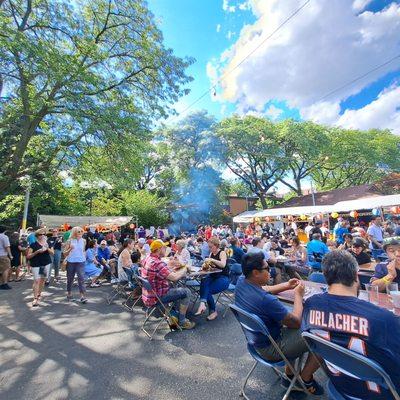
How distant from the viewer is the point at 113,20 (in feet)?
33.2

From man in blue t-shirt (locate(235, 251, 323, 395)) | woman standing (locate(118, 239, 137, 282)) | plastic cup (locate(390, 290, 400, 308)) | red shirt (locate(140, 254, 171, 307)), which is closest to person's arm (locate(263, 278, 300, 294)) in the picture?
man in blue t-shirt (locate(235, 251, 323, 395))

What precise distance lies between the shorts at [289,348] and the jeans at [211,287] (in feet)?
8.44

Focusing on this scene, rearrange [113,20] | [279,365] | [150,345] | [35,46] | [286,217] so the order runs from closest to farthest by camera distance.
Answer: [279,365], [150,345], [35,46], [113,20], [286,217]

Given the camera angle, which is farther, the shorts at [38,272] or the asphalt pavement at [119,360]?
the shorts at [38,272]

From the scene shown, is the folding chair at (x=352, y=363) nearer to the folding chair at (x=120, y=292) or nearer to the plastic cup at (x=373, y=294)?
the plastic cup at (x=373, y=294)

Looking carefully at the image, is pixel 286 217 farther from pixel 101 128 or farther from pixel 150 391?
pixel 150 391

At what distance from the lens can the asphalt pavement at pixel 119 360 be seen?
9.53 feet

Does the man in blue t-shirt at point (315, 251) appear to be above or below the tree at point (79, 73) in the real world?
below

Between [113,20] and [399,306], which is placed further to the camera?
[113,20]

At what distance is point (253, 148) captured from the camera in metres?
26.1

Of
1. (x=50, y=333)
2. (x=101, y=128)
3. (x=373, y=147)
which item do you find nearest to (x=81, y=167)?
(x=101, y=128)

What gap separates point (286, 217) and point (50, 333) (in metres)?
17.5

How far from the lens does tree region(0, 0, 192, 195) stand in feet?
24.6

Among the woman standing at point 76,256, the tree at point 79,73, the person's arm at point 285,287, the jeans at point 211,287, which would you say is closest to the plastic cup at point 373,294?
the person's arm at point 285,287
